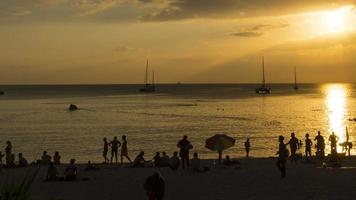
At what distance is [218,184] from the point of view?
673 inches

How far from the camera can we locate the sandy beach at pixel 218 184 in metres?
15.2

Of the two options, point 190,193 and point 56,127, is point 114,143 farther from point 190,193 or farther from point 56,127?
point 56,127

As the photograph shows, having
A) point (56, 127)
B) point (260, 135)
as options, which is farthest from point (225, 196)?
point (56, 127)

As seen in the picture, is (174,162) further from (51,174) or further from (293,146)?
(293,146)

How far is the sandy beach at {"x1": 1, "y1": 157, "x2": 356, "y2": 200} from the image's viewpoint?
15242mm

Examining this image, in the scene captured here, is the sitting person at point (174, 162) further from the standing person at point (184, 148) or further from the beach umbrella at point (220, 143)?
the beach umbrella at point (220, 143)

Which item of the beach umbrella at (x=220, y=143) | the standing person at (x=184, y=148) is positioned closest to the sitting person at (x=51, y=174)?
the standing person at (x=184, y=148)

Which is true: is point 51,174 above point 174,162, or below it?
below

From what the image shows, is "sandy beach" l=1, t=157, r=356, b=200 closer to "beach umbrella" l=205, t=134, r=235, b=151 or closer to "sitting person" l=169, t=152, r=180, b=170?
"sitting person" l=169, t=152, r=180, b=170

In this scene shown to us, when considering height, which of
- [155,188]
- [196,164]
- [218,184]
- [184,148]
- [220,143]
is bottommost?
[218,184]

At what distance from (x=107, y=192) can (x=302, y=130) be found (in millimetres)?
43193

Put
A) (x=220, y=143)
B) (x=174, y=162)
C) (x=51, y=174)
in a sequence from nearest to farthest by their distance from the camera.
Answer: (x=51, y=174) < (x=174, y=162) < (x=220, y=143)

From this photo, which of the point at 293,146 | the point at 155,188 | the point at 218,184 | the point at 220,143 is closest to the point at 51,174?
the point at 218,184

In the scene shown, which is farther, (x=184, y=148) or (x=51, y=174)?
(x=184, y=148)
